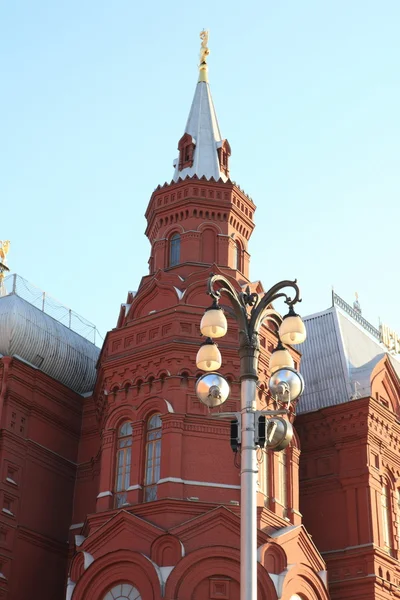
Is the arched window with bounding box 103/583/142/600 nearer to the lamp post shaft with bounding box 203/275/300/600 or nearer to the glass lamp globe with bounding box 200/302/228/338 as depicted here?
the lamp post shaft with bounding box 203/275/300/600

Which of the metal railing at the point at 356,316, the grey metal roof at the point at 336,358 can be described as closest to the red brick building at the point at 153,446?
the grey metal roof at the point at 336,358

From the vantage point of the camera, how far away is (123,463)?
27578 mm

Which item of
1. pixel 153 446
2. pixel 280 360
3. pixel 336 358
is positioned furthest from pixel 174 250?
pixel 280 360

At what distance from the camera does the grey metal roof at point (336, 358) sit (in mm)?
33531

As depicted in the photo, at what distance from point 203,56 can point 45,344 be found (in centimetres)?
1304

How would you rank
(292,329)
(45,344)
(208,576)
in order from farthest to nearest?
(45,344)
(208,576)
(292,329)

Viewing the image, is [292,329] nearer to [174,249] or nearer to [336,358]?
[174,249]

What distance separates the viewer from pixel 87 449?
33.0 meters

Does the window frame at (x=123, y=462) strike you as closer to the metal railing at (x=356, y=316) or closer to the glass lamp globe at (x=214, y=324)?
the glass lamp globe at (x=214, y=324)

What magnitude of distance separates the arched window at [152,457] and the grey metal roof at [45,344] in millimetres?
7521

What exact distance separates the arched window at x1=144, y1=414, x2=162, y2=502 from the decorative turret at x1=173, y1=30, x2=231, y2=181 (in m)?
9.96

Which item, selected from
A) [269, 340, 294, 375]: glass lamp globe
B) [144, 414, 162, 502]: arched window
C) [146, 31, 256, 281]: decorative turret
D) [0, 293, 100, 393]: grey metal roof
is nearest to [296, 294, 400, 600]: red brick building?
[146, 31, 256, 281]: decorative turret

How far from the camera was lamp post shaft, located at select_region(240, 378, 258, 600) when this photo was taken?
42.8ft

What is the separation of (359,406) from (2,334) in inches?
499
